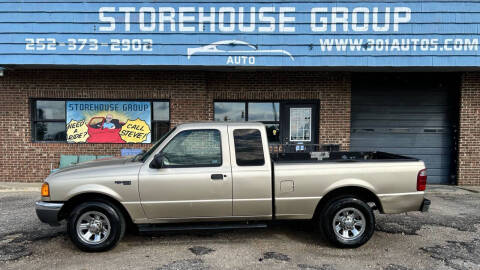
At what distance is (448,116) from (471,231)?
4853 mm

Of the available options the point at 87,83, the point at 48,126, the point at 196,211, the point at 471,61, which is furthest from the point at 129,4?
the point at 471,61

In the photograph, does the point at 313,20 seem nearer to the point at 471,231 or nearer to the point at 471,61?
the point at 471,61

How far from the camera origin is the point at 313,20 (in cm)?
742

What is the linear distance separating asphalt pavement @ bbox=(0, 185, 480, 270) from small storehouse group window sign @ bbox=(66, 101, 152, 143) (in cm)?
332

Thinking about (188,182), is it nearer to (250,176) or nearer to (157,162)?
(157,162)

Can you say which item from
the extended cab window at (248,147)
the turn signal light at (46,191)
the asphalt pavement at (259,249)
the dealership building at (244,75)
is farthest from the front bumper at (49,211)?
the dealership building at (244,75)

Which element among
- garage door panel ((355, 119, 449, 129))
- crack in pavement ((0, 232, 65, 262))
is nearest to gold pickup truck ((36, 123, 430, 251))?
crack in pavement ((0, 232, 65, 262))

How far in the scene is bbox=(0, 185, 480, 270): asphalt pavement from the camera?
155 inches

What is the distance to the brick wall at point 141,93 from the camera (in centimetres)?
855

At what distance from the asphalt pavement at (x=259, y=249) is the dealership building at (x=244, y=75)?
11.7 ft

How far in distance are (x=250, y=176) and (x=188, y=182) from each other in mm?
833

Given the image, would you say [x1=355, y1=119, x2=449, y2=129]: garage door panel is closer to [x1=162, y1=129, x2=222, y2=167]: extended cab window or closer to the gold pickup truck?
the gold pickup truck

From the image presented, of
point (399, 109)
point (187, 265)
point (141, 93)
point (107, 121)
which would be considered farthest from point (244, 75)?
point (187, 265)

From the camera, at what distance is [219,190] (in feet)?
13.9
